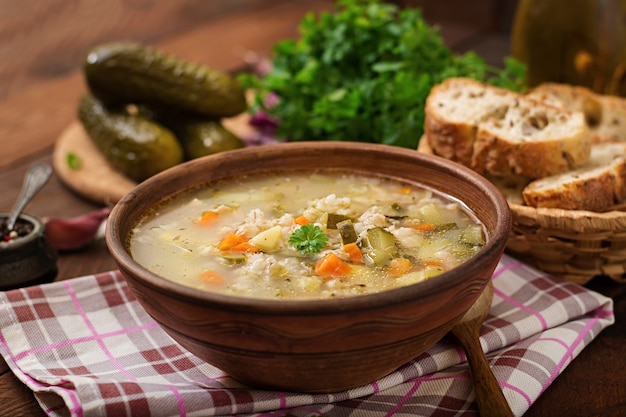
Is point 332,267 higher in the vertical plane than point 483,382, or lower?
higher

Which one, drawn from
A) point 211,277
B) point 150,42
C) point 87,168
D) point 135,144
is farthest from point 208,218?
point 150,42

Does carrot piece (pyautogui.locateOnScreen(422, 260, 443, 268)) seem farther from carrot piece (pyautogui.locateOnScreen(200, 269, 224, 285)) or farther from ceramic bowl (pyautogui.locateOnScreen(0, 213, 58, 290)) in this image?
ceramic bowl (pyautogui.locateOnScreen(0, 213, 58, 290))

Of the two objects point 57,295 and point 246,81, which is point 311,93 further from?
point 57,295

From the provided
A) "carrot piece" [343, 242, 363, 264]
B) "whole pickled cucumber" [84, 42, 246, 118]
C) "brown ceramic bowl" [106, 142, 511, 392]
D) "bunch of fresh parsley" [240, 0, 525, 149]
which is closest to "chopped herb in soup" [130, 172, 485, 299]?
"carrot piece" [343, 242, 363, 264]

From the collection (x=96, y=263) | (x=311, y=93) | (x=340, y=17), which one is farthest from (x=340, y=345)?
(x=340, y=17)

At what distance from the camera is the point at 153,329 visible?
81.4 inches

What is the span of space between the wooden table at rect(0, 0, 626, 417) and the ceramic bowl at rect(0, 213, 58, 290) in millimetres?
157

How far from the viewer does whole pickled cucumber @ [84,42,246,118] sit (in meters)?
3.35

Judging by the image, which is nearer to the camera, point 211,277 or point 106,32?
point 211,277

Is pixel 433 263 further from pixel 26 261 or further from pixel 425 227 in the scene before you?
pixel 26 261

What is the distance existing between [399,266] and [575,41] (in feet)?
6.00

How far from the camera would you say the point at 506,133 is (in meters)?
2.46

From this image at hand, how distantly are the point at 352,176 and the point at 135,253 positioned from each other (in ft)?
2.26

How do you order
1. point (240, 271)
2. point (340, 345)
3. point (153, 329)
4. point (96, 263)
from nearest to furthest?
point (340, 345), point (240, 271), point (153, 329), point (96, 263)
